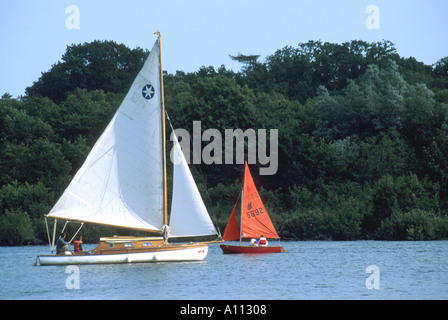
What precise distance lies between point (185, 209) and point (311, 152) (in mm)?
35888

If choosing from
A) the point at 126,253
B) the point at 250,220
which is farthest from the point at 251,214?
the point at 126,253

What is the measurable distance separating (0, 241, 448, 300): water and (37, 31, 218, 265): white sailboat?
105 centimetres

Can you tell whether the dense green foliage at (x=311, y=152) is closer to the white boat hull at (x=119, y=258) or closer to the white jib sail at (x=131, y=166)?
the white boat hull at (x=119, y=258)

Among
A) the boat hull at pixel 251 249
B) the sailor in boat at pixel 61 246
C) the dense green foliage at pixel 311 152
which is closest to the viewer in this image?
the sailor in boat at pixel 61 246

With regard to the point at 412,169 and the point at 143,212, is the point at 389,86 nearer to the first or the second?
the point at 412,169

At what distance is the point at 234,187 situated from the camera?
73.7 m

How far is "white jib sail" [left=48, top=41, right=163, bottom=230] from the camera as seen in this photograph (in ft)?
142

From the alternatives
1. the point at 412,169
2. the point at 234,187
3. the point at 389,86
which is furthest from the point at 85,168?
the point at 389,86

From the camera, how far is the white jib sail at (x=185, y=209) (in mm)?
42844

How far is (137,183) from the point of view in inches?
1711

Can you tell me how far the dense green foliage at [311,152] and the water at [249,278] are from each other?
12.0m

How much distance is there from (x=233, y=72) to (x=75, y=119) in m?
33.5

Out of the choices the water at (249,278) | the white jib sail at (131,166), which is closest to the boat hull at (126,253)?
the water at (249,278)

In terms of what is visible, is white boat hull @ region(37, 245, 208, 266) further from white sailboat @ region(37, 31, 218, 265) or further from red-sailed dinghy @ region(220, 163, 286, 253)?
red-sailed dinghy @ region(220, 163, 286, 253)
